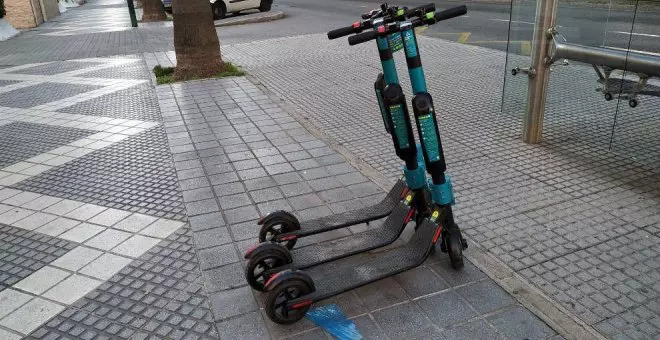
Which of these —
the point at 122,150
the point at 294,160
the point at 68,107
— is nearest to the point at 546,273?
the point at 294,160

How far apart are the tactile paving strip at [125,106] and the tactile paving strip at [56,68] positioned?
3299mm

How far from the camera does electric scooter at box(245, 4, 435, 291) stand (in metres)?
3.21

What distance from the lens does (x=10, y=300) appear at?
132 inches

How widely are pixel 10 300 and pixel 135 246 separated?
860 millimetres

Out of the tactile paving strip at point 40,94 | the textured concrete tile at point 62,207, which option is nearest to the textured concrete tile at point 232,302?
the textured concrete tile at point 62,207

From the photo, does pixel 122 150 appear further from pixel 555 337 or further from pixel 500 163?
pixel 555 337

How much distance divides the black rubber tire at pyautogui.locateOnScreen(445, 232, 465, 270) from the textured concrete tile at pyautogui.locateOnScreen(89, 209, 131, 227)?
269cm

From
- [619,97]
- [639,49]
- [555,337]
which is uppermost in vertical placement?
[639,49]

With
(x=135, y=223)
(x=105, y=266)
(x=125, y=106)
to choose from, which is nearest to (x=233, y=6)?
(x=125, y=106)

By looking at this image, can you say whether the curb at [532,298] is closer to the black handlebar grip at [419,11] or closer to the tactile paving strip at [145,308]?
the black handlebar grip at [419,11]

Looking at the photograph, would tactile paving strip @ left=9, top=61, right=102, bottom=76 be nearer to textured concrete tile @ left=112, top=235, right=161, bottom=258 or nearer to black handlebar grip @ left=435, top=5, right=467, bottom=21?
textured concrete tile @ left=112, top=235, right=161, bottom=258

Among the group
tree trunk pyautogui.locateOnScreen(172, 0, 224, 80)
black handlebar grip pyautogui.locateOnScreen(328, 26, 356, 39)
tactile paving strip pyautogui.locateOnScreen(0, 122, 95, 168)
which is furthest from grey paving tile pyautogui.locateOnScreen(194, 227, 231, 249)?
tree trunk pyautogui.locateOnScreen(172, 0, 224, 80)

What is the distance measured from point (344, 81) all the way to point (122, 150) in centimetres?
408

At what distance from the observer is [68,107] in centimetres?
825
